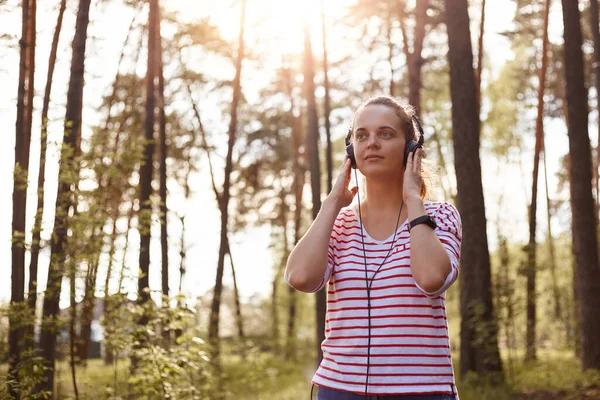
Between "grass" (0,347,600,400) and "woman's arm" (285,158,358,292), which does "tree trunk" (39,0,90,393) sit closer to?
"grass" (0,347,600,400)

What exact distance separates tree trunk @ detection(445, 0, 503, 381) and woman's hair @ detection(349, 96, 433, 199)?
8244 millimetres

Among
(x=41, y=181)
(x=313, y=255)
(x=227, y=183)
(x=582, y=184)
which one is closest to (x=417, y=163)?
(x=313, y=255)

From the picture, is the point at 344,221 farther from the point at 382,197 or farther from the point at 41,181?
the point at 41,181

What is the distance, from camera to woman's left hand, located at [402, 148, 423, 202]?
2805mm

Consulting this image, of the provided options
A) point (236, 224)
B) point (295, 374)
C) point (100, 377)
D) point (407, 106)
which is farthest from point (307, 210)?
point (407, 106)

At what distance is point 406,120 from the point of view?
2975 millimetres

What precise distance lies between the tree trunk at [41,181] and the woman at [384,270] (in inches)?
214

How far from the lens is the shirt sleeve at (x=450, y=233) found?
2663 mm

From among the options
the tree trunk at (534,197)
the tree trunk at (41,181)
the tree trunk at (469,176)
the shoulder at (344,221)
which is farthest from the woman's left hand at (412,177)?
the tree trunk at (534,197)

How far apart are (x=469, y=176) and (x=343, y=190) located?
842 centimetres

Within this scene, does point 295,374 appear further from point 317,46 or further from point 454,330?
point 454,330

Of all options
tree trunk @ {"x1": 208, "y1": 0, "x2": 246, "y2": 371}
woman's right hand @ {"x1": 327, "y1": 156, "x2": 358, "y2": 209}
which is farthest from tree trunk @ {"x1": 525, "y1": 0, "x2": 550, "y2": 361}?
woman's right hand @ {"x1": 327, "y1": 156, "x2": 358, "y2": 209}

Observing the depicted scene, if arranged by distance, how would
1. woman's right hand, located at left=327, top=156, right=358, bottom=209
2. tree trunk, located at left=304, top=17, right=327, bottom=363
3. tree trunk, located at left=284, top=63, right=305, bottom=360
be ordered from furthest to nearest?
1. tree trunk, located at left=284, top=63, right=305, bottom=360
2. tree trunk, located at left=304, top=17, right=327, bottom=363
3. woman's right hand, located at left=327, top=156, right=358, bottom=209

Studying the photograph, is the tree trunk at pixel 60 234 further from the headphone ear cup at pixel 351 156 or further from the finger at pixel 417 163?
the finger at pixel 417 163
